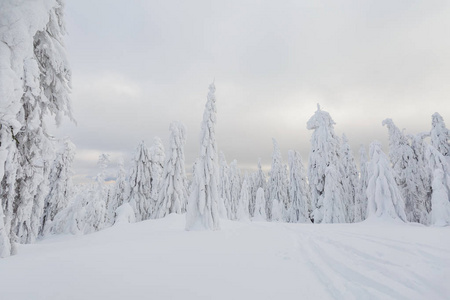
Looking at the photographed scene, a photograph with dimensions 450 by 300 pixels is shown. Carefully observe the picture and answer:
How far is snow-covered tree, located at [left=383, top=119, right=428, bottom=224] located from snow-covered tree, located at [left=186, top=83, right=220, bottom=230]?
22977mm

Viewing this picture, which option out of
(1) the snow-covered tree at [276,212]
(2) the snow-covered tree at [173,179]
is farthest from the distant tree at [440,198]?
(1) the snow-covered tree at [276,212]

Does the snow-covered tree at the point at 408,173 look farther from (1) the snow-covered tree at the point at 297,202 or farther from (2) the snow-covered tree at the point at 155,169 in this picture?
(2) the snow-covered tree at the point at 155,169

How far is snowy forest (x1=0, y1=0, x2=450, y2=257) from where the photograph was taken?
16.1 feet

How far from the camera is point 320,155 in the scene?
1057 inches

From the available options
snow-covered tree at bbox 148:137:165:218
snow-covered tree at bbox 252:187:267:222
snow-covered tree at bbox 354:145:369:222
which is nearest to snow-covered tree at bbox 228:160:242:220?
snow-covered tree at bbox 252:187:267:222

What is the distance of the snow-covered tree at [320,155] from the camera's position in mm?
26031

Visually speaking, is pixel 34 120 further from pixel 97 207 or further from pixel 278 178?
pixel 278 178

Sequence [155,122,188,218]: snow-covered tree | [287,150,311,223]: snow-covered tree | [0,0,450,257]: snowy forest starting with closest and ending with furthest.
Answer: [0,0,450,257]: snowy forest
[155,122,188,218]: snow-covered tree
[287,150,311,223]: snow-covered tree

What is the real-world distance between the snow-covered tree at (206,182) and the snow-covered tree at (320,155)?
634 inches

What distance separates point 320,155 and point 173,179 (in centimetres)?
1781

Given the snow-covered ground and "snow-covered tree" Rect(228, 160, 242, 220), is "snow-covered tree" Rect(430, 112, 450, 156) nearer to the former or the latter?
the snow-covered ground

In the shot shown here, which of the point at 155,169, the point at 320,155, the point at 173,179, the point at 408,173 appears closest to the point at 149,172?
the point at 155,169

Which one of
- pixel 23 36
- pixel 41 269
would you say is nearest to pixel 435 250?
pixel 41 269

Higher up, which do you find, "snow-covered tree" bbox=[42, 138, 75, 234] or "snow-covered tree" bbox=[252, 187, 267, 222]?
"snow-covered tree" bbox=[42, 138, 75, 234]
